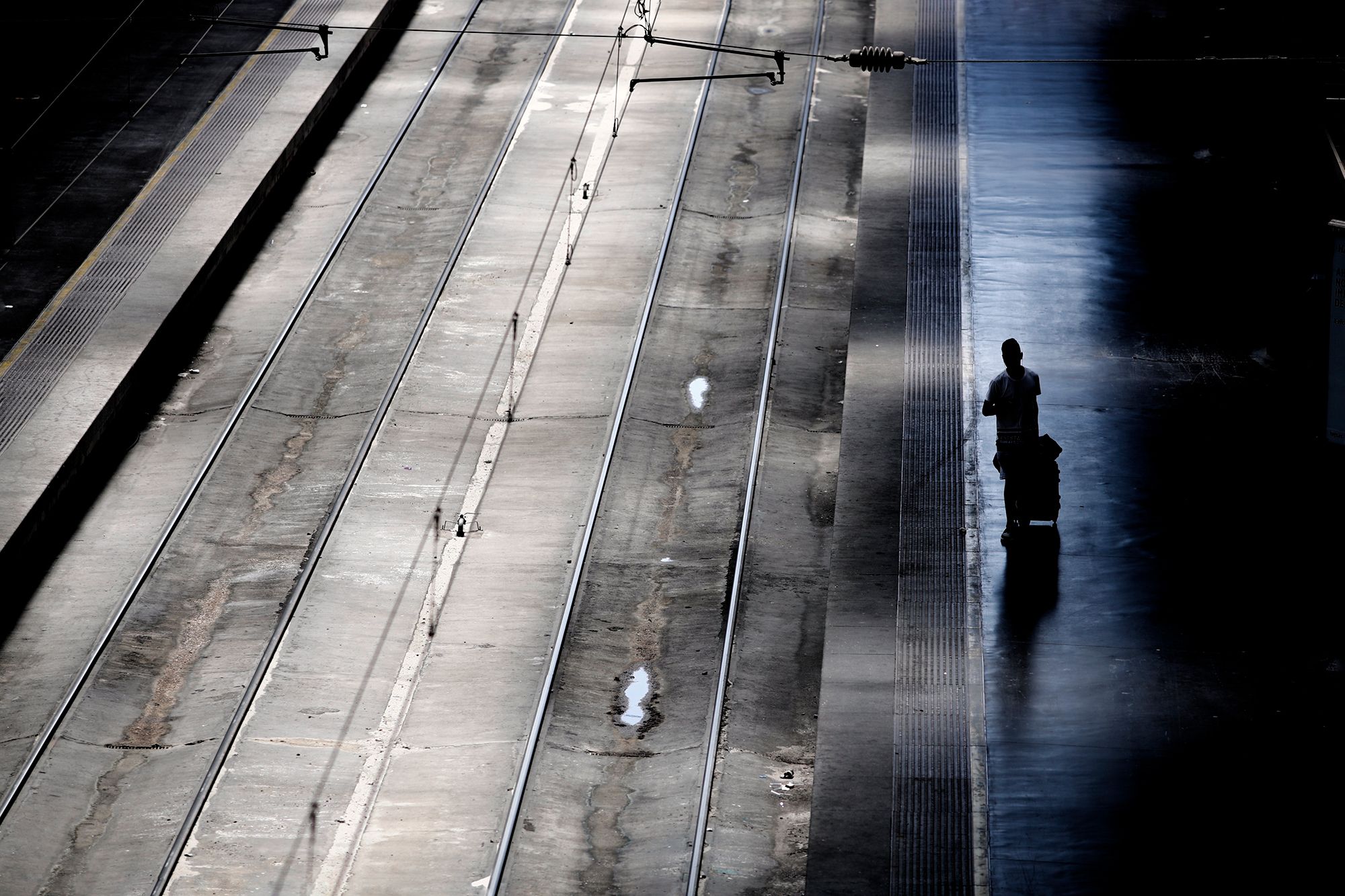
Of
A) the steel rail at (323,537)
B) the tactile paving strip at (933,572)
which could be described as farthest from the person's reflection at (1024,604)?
the steel rail at (323,537)

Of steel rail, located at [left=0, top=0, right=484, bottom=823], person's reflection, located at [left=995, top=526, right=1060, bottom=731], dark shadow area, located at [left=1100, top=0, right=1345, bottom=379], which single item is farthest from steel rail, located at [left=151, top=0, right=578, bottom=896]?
dark shadow area, located at [left=1100, top=0, right=1345, bottom=379]

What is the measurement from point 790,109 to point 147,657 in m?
13.6

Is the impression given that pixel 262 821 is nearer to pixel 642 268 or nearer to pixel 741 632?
pixel 741 632

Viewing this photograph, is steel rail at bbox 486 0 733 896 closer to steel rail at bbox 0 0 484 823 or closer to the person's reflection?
the person's reflection

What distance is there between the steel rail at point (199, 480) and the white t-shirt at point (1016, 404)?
25.0ft

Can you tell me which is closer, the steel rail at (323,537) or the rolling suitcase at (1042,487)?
the steel rail at (323,537)

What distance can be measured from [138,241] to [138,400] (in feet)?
10.5

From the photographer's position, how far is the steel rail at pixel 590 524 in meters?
11.0

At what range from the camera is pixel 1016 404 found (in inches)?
467

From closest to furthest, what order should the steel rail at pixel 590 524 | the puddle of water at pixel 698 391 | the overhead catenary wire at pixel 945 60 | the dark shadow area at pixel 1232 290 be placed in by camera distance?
the steel rail at pixel 590 524 < the dark shadow area at pixel 1232 290 < the puddle of water at pixel 698 391 < the overhead catenary wire at pixel 945 60

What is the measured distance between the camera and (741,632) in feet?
42.6

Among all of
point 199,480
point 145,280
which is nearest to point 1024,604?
point 199,480

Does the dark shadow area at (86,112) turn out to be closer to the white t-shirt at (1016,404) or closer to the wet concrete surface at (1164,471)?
the wet concrete surface at (1164,471)

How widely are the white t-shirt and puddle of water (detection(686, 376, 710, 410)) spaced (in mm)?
5134
